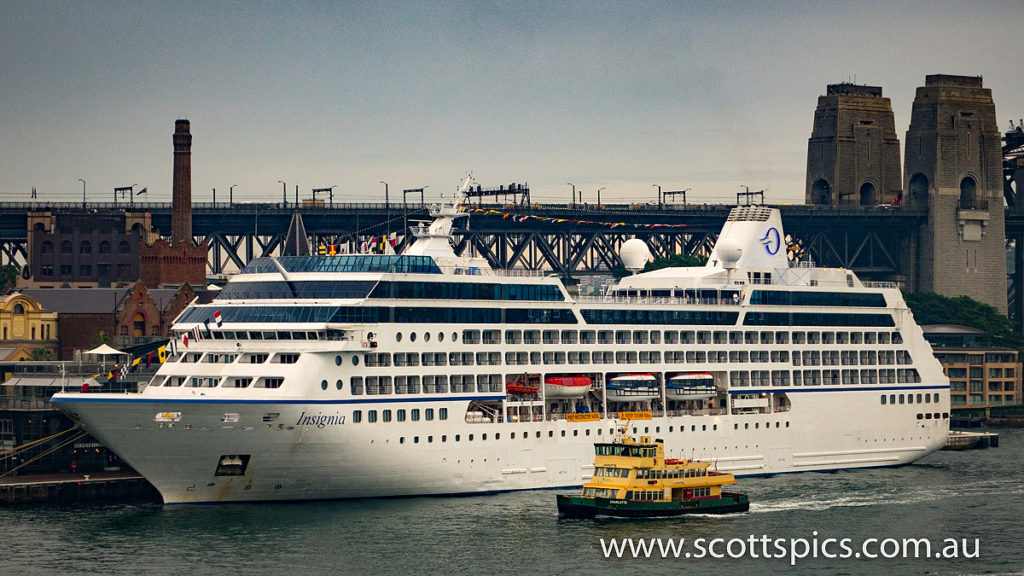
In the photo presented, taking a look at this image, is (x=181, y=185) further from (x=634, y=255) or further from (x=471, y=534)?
(x=471, y=534)

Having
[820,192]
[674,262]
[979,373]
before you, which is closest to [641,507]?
[979,373]

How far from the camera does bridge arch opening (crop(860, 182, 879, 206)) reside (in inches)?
6147

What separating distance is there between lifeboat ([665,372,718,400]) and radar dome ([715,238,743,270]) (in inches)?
309

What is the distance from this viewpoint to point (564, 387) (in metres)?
67.9

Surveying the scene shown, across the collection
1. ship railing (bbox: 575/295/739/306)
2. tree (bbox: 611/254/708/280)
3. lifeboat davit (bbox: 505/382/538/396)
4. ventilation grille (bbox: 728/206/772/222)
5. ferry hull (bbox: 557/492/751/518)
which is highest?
tree (bbox: 611/254/708/280)

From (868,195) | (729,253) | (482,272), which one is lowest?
(482,272)

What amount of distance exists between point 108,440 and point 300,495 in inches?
298

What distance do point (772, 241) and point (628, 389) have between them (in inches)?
594

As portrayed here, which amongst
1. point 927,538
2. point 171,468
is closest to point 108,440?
point 171,468

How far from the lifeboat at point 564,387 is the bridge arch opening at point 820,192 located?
93.7 m

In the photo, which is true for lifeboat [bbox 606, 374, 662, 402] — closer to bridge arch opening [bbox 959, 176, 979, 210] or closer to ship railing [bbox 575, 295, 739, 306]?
ship railing [bbox 575, 295, 739, 306]

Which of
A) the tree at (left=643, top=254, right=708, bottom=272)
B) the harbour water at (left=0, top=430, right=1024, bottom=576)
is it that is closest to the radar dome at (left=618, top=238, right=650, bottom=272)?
the harbour water at (left=0, top=430, right=1024, bottom=576)

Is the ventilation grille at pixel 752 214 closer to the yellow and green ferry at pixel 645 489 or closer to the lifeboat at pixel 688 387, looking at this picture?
the lifeboat at pixel 688 387

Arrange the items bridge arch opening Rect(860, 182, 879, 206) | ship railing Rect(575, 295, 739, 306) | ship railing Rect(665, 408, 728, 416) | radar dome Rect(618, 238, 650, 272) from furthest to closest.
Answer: bridge arch opening Rect(860, 182, 879, 206) < radar dome Rect(618, 238, 650, 272) < ship railing Rect(665, 408, 728, 416) < ship railing Rect(575, 295, 739, 306)
